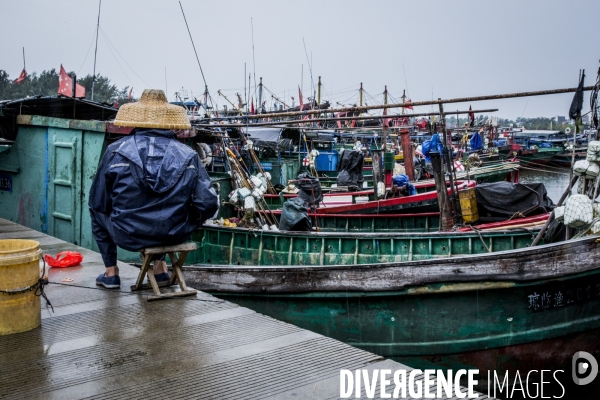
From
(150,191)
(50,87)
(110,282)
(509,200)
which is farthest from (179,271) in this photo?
(50,87)

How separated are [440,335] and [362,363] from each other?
11.4ft

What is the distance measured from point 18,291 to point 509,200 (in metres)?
8.25

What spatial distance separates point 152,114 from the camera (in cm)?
411

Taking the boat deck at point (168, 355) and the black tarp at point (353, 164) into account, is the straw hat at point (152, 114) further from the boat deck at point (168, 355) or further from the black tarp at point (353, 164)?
the black tarp at point (353, 164)

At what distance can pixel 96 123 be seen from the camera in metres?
6.87

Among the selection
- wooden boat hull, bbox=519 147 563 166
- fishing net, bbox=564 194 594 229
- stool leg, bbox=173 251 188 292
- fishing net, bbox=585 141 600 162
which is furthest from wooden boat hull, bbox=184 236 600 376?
wooden boat hull, bbox=519 147 563 166

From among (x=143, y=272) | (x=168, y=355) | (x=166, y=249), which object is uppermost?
(x=166, y=249)

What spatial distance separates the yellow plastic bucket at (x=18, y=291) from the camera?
342cm

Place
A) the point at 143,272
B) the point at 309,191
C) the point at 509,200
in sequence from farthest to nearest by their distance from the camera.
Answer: the point at 309,191
the point at 509,200
the point at 143,272

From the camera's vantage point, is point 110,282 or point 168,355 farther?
point 110,282

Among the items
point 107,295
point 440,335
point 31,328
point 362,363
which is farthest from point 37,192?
point 362,363

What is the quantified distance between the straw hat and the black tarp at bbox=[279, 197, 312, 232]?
4.56m

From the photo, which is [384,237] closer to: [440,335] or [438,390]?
[440,335]

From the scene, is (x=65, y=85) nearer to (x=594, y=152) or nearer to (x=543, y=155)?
(x=594, y=152)
